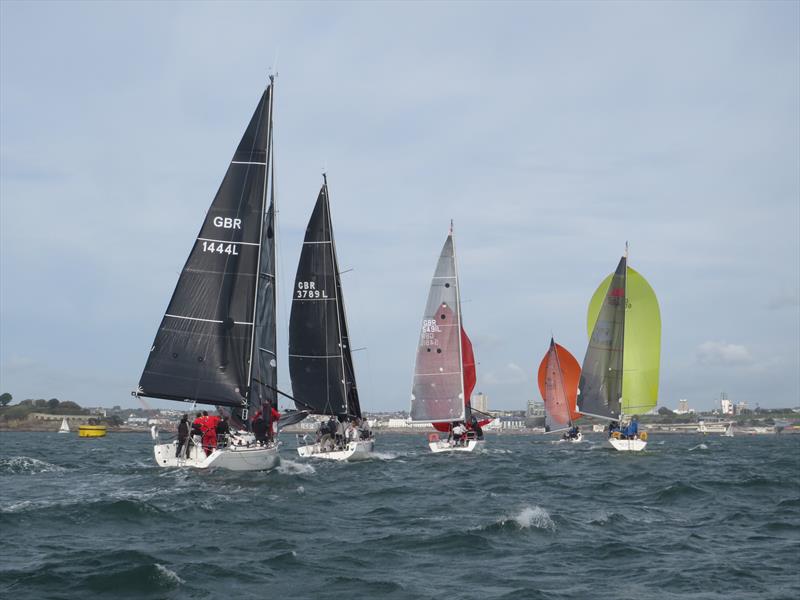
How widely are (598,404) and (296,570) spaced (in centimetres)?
4400

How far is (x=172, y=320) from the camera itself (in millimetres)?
31906

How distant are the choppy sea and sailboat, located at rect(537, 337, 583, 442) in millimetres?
44206

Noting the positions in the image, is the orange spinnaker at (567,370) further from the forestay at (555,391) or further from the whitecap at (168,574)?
the whitecap at (168,574)

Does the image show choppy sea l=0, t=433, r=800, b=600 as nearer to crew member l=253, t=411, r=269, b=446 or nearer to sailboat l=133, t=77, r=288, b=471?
crew member l=253, t=411, r=269, b=446

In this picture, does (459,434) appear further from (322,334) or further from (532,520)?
(532,520)

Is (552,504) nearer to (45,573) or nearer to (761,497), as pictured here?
(761,497)

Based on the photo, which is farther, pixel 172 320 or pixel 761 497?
pixel 172 320

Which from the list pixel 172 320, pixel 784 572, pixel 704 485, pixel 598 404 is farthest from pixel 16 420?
pixel 784 572

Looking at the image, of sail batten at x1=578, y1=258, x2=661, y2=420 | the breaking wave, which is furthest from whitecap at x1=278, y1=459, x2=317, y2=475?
sail batten at x1=578, y1=258, x2=661, y2=420

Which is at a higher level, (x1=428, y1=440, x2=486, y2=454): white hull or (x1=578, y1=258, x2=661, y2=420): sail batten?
(x1=578, y1=258, x2=661, y2=420): sail batten

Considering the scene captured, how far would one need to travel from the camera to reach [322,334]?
152 feet

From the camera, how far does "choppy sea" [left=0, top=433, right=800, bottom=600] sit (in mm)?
13883

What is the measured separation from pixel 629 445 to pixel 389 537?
3772 centimetres

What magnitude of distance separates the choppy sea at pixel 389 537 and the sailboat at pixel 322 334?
14.0 m
